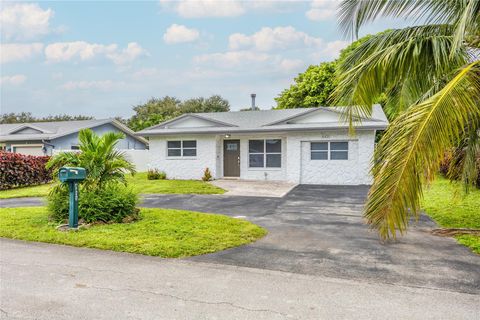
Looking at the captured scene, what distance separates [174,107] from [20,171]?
100 ft

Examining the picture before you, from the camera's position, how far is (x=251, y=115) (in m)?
20.7

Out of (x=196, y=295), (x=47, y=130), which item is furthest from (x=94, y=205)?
(x=47, y=130)

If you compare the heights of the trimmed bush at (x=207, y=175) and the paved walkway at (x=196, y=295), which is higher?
the trimmed bush at (x=207, y=175)

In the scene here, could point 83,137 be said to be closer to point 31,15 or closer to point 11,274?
point 11,274

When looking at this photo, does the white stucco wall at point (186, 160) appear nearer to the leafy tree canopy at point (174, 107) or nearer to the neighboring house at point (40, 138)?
the neighboring house at point (40, 138)

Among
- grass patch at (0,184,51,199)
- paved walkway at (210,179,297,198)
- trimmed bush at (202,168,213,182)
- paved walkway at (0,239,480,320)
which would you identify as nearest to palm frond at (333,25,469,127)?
paved walkway at (0,239,480,320)

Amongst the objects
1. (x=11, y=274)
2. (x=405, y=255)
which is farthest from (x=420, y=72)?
(x=11, y=274)

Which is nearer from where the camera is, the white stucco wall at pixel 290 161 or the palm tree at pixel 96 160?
the palm tree at pixel 96 160

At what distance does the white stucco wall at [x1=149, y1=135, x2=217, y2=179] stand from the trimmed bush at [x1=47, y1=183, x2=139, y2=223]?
1051 centimetres

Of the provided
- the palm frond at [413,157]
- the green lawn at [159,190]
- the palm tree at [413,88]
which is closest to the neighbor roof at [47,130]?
the green lawn at [159,190]

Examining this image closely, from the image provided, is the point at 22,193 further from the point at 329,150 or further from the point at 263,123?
the point at 329,150

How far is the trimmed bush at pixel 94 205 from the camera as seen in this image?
781 centimetres

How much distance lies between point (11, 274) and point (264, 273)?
3.53m

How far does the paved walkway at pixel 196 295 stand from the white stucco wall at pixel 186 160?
1353cm
